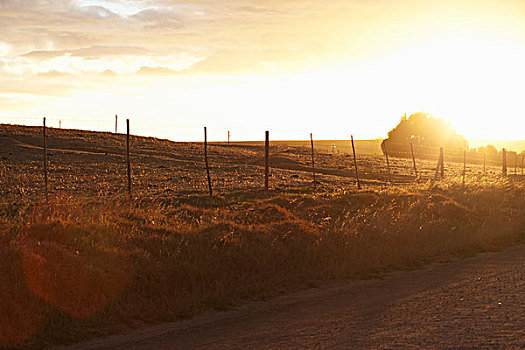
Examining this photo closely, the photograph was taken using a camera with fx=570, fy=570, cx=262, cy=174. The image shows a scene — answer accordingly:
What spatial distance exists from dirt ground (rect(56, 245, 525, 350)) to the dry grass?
21.8 inches

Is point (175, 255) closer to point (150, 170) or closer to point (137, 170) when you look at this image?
point (137, 170)

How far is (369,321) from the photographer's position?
7.60 metres

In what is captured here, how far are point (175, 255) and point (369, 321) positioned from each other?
3.62 m

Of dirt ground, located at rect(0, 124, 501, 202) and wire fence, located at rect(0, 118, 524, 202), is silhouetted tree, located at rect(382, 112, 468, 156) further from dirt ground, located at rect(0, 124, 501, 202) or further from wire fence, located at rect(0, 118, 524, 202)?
dirt ground, located at rect(0, 124, 501, 202)

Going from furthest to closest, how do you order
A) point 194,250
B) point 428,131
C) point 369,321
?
point 428,131 → point 194,250 → point 369,321

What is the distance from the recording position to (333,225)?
13.8 meters

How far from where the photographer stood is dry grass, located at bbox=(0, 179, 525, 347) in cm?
766

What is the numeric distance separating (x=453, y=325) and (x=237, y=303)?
325cm

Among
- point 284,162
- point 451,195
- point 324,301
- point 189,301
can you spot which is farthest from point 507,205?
point 284,162

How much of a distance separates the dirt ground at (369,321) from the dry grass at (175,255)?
553 mm

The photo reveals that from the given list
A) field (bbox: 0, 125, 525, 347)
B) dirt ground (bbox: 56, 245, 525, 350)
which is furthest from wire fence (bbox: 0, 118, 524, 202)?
dirt ground (bbox: 56, 245, 525, 350)

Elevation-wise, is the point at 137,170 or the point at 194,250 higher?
the point at 137,170

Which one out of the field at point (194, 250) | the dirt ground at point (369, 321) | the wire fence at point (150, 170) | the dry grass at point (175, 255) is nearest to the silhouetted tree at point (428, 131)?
the wire fence at point (150, 170)

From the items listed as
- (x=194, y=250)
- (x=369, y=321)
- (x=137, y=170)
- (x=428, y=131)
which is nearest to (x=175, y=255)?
(x=194, y=250)
